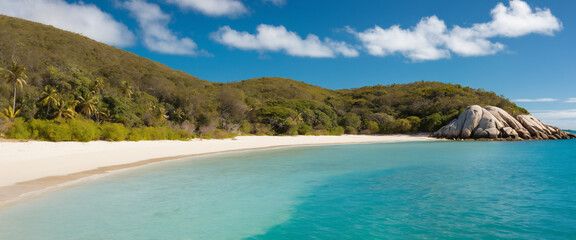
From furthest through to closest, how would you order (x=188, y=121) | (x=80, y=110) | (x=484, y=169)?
1. (x=188, y=121)
2. (x=80, y=110)
3. (x=484, y=169)

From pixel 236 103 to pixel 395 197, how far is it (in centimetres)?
3510

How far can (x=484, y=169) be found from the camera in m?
15.0

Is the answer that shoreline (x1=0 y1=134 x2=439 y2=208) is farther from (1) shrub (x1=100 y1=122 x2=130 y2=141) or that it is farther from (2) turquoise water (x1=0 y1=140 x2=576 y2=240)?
(1) shrub (x1=100 y1=122 x2=130 y2=141)

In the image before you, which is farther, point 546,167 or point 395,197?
point 546,167

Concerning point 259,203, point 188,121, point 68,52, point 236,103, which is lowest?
point 259,203

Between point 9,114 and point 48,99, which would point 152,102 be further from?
point 9,114

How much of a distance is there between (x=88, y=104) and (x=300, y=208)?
82.8ft

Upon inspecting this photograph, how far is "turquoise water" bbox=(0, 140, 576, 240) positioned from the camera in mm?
6137

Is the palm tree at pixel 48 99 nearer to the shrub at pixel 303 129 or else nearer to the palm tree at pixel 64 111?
the palm tree at pixel 64 111

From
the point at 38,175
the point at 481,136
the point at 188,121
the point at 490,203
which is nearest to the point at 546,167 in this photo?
the point at 490,203

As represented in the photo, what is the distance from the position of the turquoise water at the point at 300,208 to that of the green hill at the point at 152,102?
1509 cm

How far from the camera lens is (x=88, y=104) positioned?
26359 mm

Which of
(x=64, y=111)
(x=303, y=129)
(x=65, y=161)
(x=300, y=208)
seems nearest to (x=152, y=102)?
(x=64, y=111)

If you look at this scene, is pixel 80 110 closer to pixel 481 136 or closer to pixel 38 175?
pixel 38 175
